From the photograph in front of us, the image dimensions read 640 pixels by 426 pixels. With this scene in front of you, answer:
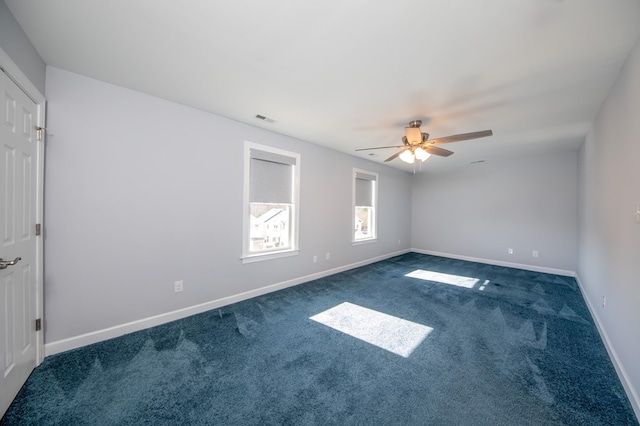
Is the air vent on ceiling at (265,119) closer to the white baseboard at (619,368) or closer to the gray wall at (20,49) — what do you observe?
the gray wall at (20,49)

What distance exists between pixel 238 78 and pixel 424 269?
16.1ft

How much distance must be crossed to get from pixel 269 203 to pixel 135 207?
65.5 inches

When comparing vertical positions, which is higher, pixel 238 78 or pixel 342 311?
pixel 238 78

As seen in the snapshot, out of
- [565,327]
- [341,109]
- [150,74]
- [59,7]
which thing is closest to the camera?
[59,7]

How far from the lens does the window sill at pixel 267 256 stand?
3.47 meters

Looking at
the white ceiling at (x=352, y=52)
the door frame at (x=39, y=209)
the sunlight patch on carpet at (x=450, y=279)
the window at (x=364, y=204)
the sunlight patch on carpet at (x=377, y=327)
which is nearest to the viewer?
the white ceiling at (x=352, y=52)

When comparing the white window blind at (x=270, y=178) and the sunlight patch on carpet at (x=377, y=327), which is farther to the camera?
the white window blind at (x=270, y=178)

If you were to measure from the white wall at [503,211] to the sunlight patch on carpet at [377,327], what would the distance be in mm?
4362

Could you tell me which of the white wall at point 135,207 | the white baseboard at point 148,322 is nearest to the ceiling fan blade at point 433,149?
the white wall at point 135,207

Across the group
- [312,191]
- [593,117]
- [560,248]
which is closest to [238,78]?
[312,191]

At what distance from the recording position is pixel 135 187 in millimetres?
2551

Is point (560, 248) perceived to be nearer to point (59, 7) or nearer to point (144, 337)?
point (144, 337)

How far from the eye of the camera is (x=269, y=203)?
12.3 ft

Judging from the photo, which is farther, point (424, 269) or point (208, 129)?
point (424, 269)
